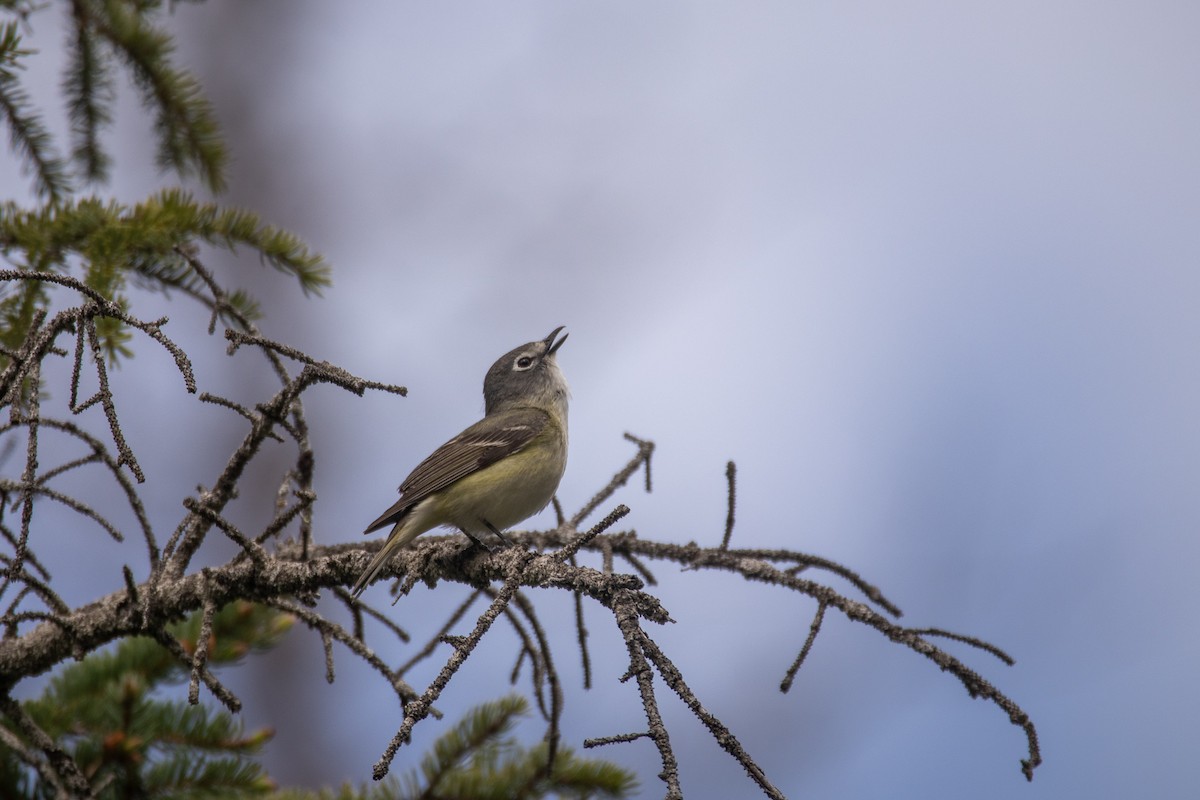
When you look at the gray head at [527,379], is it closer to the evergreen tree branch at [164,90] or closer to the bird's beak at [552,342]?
the bird's beak at [552,342]

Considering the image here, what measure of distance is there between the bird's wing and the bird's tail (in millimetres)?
83

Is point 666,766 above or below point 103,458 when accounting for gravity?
below

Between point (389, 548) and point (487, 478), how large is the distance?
1.44m

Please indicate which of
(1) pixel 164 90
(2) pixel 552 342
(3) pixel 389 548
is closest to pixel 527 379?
(2) pixel 552 342

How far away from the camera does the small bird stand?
16.5 ft

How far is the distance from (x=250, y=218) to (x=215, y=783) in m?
2.01

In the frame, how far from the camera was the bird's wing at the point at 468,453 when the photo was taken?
5.02 meters

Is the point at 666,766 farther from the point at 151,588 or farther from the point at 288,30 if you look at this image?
the point at 288,30

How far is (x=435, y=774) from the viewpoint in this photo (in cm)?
354

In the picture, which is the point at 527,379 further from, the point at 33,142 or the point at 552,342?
the point at 33,142

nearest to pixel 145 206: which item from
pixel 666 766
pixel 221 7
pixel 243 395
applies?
pixel 666 766

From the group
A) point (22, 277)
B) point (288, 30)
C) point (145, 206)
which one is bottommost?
point (22, 277)

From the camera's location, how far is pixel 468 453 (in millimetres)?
5496

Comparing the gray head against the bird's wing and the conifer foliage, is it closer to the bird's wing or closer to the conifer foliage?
the bird's wing
